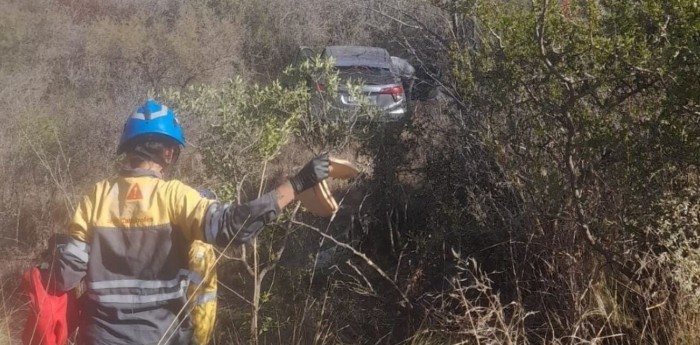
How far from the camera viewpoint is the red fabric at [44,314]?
9.42 ft

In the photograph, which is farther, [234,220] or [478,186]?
[478,186]

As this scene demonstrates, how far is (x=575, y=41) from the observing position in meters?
3.37

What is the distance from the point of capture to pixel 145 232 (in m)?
2.86

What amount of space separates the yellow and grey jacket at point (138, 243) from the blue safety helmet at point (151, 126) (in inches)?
5.4

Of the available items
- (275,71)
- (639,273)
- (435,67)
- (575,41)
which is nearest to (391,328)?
(639,273)

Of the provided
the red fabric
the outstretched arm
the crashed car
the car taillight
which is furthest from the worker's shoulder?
the car taillight

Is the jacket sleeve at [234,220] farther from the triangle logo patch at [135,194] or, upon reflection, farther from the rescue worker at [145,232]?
the triangle logo patch at [135,194]

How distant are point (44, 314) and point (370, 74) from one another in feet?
18.2

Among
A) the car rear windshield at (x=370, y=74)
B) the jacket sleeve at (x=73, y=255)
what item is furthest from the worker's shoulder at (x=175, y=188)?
the car rear windshield at (x=370, y=74)

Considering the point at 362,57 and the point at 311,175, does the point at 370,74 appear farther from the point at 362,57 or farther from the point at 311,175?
the point at 311,175

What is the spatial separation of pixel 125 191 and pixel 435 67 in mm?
3547

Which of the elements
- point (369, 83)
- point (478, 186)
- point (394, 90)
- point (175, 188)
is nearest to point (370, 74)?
point (369, 83)

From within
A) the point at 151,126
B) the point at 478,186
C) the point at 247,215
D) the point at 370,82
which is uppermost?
the point at 151,126

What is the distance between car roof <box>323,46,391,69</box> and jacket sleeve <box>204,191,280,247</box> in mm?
5295
